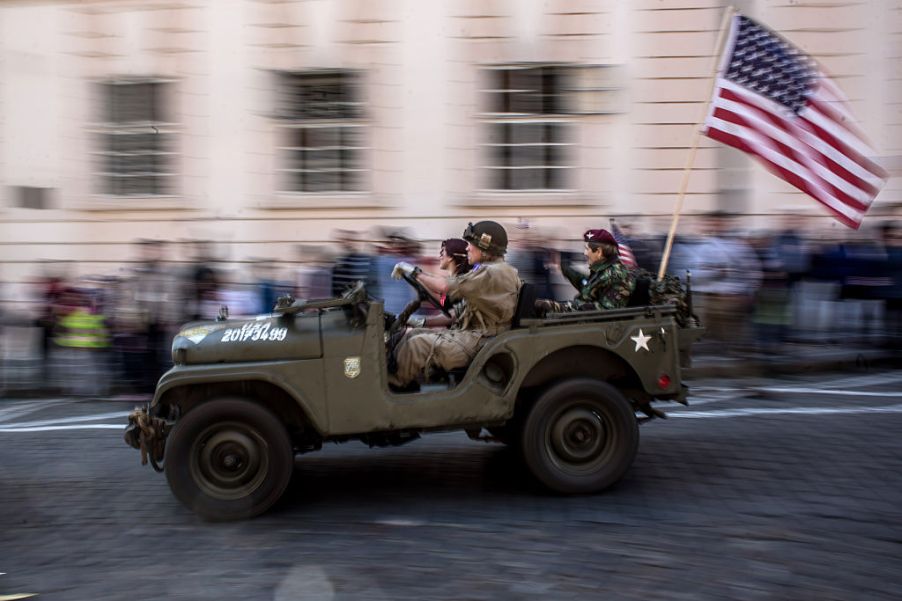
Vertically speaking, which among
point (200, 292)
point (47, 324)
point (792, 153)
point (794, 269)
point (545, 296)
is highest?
point (792, 153)

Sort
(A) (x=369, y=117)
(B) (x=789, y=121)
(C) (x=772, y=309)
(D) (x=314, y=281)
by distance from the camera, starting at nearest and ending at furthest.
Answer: (B) (x=789, y=121) → (C) (x=772, y=309) → (D) (x=314, y=281) → (A) (x=369, y=117)

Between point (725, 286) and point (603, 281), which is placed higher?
point (603, 281)

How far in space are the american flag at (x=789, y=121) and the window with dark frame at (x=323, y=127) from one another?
6.94 metres

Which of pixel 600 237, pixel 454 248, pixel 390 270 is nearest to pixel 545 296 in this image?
pixel 390 270

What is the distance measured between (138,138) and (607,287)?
30.6 ft

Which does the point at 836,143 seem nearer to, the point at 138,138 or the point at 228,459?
the point at 228,459

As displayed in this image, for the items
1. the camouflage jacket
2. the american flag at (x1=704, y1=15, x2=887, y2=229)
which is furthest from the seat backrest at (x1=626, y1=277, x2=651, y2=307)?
the american flag at (x1=704, y1=15, x2=887, y2=229)

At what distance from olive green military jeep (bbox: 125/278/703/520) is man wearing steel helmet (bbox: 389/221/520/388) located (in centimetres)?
9

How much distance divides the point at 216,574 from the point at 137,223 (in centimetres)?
966

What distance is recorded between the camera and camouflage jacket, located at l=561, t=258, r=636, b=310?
20.7 ft

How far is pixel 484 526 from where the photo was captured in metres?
5.41

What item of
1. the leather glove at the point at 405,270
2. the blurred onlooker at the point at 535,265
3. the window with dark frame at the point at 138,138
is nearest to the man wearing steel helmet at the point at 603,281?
the leather glove at the point at 405,270

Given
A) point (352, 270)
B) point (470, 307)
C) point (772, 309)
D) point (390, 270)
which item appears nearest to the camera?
point (470, 307)

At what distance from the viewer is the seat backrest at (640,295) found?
635 centimetres
